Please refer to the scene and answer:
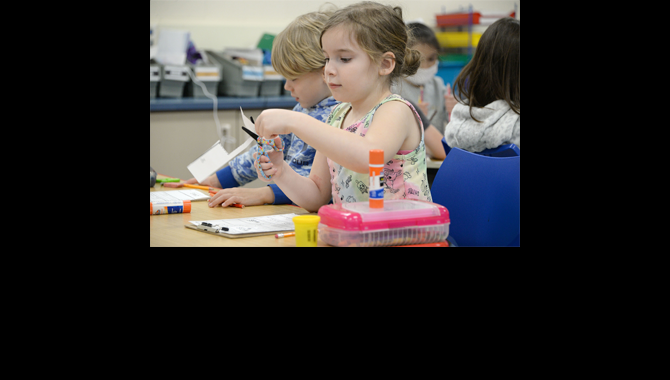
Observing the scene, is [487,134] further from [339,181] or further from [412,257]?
[412,257]

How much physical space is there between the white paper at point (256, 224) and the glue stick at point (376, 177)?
277 mm

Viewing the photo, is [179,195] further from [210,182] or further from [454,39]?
[454,39]

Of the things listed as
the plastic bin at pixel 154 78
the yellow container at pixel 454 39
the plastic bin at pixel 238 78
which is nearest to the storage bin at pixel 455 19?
the yellow container at pixel 454 39

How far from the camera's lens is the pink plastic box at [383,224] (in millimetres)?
791

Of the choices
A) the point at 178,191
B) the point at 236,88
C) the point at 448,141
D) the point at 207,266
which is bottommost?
the point at 207,266

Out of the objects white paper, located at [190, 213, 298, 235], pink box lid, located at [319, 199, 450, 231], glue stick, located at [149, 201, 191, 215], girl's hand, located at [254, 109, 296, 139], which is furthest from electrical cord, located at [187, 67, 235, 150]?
pink box lid, located at [319, 199, 450, 231]

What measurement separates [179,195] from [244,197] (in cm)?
21

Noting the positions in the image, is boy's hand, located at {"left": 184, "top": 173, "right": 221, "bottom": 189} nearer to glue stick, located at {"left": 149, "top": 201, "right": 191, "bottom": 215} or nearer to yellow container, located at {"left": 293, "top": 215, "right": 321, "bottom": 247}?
glue stick, located at {"left": 149, "top": 201, "right": 191, "bottom": 215}

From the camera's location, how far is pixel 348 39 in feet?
3.33

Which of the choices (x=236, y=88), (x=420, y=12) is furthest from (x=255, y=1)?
(x=420, y=12)

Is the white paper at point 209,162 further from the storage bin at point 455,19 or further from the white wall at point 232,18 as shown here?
the storage bin at point 455,19

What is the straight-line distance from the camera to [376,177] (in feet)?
2.61

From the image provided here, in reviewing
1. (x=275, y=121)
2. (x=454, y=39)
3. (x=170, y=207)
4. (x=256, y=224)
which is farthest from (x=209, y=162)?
(x=454, y=39)
